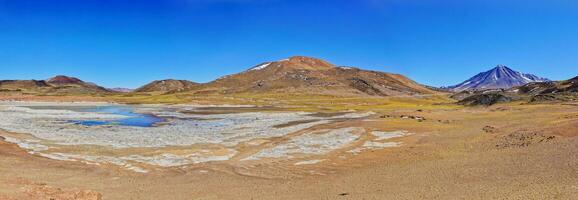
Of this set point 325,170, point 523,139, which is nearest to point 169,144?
point 325,170

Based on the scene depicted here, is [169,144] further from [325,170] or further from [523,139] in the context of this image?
[523,139]

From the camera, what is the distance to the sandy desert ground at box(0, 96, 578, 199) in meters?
21.9

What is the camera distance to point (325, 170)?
98.4 feet

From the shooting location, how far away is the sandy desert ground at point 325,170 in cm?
2191

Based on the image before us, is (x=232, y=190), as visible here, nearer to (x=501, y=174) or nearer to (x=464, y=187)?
(x=464, y=187)

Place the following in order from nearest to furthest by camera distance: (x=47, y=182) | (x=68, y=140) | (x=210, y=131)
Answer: (x=47, y=182) → (x=68, y=140) → (x=210, y=131)

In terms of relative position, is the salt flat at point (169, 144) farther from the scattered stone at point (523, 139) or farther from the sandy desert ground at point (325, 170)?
the scattered stone at point (523, 139)

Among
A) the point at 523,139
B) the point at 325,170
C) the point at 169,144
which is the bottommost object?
the point at 325,170

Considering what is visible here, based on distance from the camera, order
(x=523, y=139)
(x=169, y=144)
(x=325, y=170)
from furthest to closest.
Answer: (x=169, y=144), (x=523, y=139), (x=325, y=170)

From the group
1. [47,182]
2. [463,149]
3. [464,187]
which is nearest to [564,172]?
[464,187]

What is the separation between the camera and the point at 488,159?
3002 cm

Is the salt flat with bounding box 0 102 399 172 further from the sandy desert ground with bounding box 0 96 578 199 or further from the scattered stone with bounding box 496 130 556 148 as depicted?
the scattered stone with bounding box 496 130 556 148

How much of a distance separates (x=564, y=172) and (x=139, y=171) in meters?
25.0

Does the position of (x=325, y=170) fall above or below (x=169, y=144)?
below
